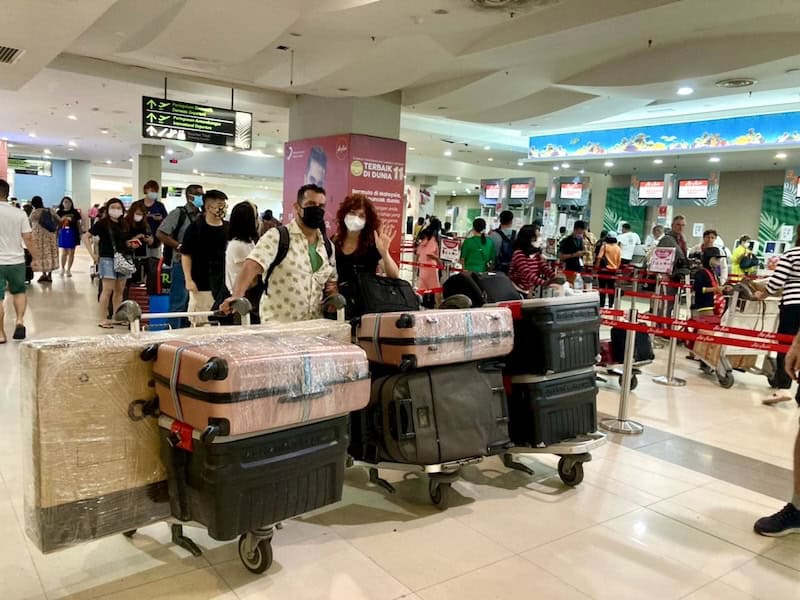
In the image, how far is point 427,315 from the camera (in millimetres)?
2740

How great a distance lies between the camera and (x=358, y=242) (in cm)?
351

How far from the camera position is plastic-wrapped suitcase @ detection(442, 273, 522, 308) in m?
3.53

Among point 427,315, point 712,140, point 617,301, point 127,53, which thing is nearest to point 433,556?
point 427,315

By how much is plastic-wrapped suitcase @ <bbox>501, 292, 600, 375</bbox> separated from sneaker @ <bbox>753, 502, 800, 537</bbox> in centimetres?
112

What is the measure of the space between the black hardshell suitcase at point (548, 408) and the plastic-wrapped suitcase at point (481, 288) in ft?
1.86

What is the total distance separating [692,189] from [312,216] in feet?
43.6

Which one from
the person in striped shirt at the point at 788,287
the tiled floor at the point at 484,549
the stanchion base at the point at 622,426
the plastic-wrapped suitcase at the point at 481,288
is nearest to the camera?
the tiled floor at the point at 484,549

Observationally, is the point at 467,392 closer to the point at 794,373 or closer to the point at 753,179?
the point at 794,373

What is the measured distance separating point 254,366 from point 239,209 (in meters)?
2.49

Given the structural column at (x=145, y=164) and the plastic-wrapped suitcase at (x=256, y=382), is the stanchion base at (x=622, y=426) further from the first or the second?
the structural column at (x=145, y=164)

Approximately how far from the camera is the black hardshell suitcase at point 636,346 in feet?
17.4

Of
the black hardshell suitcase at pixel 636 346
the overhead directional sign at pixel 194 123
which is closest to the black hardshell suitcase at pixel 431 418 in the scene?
the black hardshell suitcase at pixel 636 346

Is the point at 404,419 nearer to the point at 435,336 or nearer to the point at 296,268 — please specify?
the point at 435,336

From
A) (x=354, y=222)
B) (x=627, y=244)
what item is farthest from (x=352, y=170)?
(x=627, y=244)
